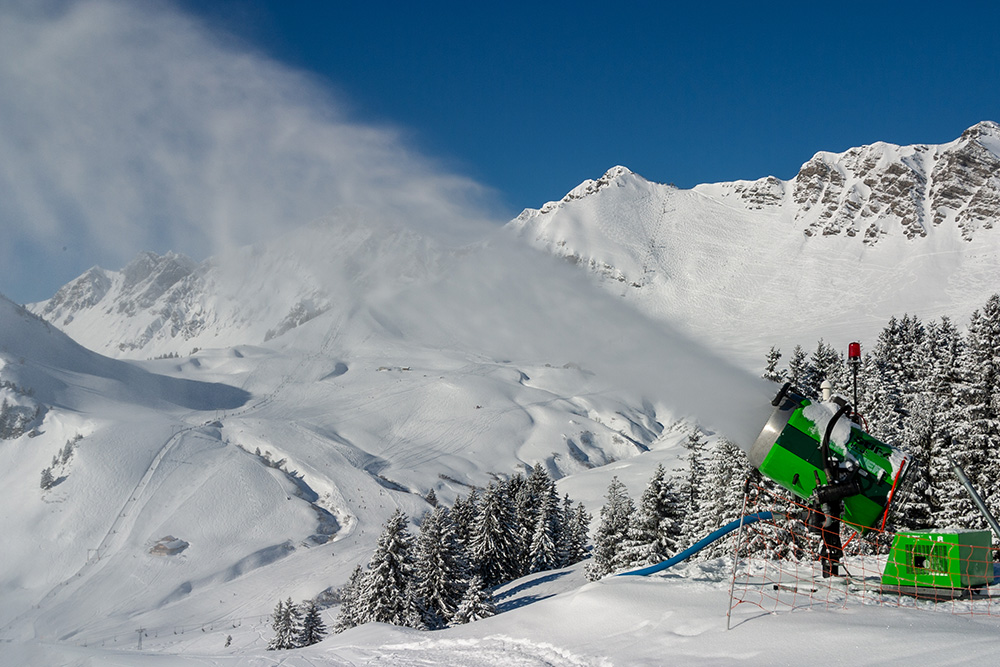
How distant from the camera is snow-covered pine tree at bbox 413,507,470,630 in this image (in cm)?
3491

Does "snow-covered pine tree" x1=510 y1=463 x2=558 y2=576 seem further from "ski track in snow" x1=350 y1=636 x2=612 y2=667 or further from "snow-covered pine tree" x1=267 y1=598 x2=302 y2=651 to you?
"ski track in snow" x1=350 y1=636 x2=612 y2=667

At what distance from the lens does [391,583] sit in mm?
31953

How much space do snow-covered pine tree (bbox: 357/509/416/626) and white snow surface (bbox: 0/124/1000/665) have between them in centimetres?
618

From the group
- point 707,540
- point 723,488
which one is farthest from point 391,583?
point 707,540

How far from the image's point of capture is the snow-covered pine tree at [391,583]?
31312 millimetres

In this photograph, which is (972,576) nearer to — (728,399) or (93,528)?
(728,399)

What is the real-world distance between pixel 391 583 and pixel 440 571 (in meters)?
4.36

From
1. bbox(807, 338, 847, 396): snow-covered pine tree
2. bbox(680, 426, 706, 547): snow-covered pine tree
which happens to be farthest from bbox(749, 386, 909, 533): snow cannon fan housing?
bbox(680, 426, 706, 547): snow-covered pine tree

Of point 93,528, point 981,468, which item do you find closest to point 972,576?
point 981,468

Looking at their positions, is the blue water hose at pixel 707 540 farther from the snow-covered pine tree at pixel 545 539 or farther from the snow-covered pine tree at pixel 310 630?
the snow-covered pine tree at pixel 545 539

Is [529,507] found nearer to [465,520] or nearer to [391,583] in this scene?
[465,520]

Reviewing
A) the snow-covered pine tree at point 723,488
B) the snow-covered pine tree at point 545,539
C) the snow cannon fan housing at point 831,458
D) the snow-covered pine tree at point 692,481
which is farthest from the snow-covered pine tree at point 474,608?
the snow cannon fan housing at point 831,458

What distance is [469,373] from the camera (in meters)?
171

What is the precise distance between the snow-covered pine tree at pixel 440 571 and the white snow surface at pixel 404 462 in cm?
336
